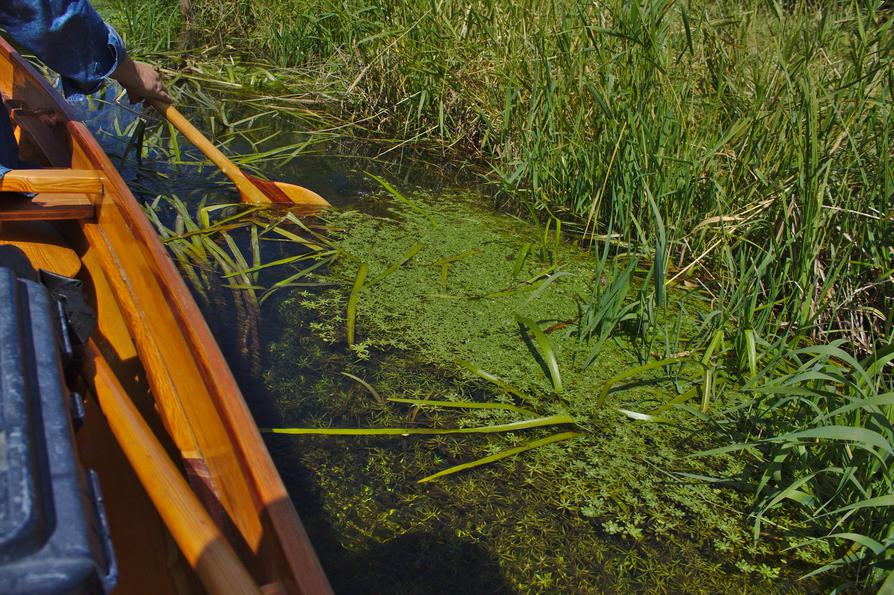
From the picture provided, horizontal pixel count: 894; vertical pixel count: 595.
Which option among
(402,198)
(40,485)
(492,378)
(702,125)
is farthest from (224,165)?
(40,485)

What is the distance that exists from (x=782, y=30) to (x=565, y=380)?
114 centimetres

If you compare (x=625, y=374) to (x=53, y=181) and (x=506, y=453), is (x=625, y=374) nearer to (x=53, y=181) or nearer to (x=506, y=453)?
(x=506, y=453)

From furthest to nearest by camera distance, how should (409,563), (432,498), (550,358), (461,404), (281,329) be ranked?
(281,329) → (550,358) → (461,404) → (432,498) → (409,563)

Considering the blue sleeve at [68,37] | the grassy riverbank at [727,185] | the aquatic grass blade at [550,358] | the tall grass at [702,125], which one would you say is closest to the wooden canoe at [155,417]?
the blue sleeve at [68,37]

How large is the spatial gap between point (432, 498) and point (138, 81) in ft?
5.24

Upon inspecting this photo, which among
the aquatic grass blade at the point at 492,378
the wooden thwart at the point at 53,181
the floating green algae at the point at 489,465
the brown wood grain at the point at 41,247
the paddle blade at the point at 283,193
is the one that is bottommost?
the floating green algae at the point at 489,465

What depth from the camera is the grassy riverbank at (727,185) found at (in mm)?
1594

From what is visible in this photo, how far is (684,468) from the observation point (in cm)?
175

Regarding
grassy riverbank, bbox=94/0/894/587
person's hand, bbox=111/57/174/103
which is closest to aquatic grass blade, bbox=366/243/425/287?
grassy riverbank, bbox=94/0/894/587

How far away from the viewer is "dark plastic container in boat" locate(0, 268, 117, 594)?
62 cm

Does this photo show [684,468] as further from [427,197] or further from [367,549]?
[427,197]

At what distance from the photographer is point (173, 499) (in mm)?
1037

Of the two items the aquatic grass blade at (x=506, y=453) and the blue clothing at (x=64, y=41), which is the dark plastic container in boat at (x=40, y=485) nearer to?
the aquatic grass blade at (x=506, y=453)

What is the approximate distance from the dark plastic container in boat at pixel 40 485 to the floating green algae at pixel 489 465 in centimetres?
78
